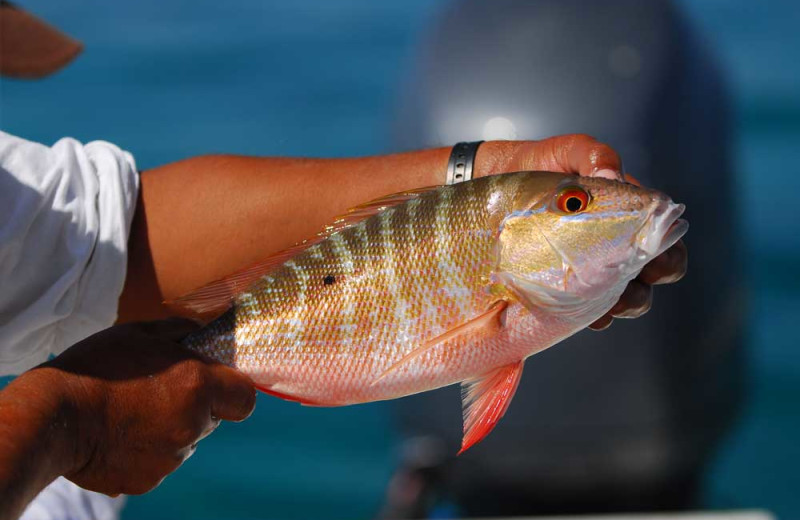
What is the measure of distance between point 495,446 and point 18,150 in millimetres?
2049

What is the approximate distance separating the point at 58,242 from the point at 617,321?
1.93m

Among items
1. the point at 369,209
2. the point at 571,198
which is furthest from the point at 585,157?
the point at 369,209

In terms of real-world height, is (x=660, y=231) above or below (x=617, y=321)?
above

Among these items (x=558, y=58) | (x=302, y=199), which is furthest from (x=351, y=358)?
(x=558, y=58)

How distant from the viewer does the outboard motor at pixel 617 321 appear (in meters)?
3.27

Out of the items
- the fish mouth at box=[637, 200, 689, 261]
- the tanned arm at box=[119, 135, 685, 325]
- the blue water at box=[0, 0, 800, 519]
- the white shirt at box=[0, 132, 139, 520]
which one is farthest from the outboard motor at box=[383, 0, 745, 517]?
the fish mouth at box=[637, 200, 689, 261]

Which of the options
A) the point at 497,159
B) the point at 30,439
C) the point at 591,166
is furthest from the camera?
the point at 497,159

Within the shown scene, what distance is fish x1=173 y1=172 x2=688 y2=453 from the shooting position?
1.51 meters

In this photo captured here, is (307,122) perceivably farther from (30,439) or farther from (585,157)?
(30,439)

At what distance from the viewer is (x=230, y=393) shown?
1.52m

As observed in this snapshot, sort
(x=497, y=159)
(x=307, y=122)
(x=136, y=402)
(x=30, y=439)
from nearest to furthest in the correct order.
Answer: (x=30, y=439) < (x=136, y=402) < (x=497, y=159) < (x=307, y=122)

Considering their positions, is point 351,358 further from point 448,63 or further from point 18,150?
point 448,63

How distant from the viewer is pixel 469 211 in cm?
154

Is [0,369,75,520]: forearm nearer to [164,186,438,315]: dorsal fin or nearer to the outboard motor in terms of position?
[164,186,438,315]: dorsal fin
